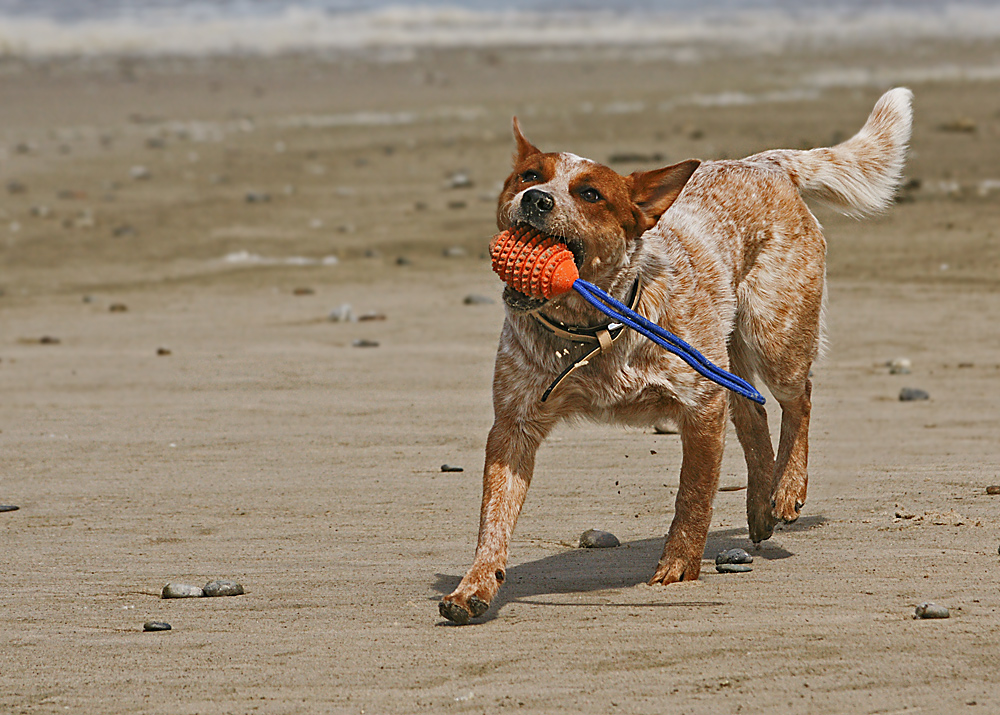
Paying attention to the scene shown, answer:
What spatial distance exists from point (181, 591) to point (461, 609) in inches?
41.9

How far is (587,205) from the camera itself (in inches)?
183

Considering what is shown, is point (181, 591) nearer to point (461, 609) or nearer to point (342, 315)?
point (461, 609)

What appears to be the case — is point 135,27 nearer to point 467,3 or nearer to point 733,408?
point 467,3

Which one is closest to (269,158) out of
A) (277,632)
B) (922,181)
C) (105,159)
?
(105,159)

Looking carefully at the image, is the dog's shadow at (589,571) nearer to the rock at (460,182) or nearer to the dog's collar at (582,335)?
the dog's collar at (582,335)

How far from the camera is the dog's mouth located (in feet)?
15.0

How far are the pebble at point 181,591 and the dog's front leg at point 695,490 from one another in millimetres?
1602

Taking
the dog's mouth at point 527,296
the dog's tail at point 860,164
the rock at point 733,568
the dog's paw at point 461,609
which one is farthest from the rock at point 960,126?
the dog's paw at point 461,609

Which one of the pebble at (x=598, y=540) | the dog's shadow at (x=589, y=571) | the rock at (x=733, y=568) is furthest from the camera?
the pebble at (x=598, y=540)

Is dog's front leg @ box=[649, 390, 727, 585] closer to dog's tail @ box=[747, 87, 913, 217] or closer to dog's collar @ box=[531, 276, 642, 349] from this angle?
dog's collar @ box=[531, 276, 642, 349]

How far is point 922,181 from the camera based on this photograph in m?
13.6

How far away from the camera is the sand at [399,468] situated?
405cm

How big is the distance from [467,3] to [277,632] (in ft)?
129

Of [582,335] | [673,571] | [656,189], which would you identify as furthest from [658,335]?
[673,571]
